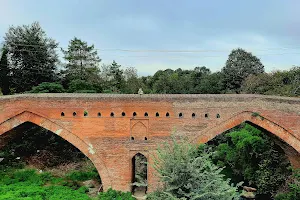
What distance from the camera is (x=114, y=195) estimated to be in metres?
13.5

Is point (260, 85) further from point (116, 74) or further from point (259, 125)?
point (116, 74)

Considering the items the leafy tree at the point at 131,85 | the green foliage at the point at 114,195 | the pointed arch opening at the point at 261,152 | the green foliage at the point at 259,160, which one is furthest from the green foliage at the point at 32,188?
the leafy tree at the point at 131,85

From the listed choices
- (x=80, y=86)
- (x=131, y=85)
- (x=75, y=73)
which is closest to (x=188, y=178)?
(x=80, y=86)

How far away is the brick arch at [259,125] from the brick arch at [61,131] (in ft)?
13.4

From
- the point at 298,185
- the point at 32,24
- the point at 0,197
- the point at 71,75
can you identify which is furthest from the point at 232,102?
the point at 32,24

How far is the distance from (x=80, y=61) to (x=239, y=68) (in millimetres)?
12992

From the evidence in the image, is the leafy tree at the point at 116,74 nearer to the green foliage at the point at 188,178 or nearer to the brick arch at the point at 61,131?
A: the brick arch at the point at 61,131

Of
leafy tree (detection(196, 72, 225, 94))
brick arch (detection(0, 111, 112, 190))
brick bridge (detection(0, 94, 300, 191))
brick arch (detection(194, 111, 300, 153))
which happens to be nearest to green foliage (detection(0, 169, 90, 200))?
brick arch (detection(0, 111, 112, 190))

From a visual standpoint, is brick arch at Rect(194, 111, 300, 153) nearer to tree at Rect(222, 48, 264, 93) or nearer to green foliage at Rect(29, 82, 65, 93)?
green foliage at Rect(29, 82, 65, 93)

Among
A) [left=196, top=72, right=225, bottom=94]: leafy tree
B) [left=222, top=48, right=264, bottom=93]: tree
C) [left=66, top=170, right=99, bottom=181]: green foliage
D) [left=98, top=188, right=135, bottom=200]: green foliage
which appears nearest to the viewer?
[left=98, top=188, right=135, bottom=200]: green foliage

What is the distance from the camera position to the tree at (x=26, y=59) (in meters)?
24.5

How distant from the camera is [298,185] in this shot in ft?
42.7

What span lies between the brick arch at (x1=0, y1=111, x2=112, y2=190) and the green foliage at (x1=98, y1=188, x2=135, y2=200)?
46cm

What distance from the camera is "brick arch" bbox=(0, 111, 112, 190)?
13.9 m
